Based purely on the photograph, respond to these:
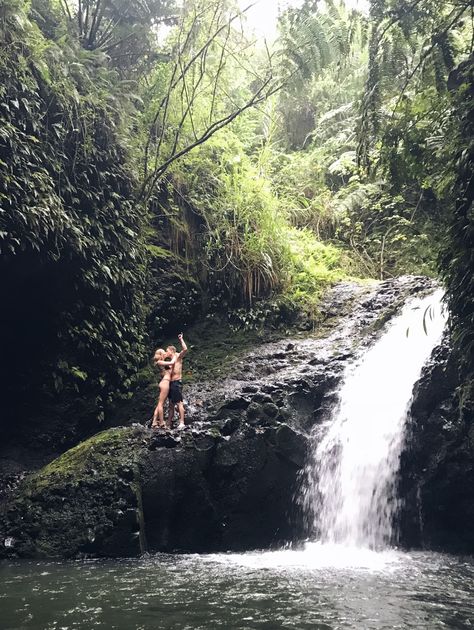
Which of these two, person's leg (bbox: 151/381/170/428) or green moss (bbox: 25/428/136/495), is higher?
person's leg (bbox: 151/381/170/428)

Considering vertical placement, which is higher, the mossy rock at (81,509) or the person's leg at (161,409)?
the person's leg at (161,409)

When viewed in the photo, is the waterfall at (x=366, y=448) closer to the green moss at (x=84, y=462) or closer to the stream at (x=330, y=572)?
the stream at (x=330, y=572)

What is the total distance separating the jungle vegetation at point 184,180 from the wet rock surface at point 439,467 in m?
1.56

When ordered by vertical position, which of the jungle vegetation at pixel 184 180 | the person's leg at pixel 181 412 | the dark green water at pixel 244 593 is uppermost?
the jungle vegetation at pixel 184 180

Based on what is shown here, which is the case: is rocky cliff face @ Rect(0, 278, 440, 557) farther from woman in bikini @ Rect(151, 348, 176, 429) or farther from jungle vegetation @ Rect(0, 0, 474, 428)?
jungle vegetation @ Rect(0, 0, 474, 428)

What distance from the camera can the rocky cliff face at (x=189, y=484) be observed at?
252 inches

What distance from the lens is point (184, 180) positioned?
11281mm

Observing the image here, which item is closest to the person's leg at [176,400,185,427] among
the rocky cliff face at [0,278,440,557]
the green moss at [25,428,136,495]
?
the rocky cliff face at [0,278,440,557]

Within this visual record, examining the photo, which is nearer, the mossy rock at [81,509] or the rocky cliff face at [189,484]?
the mossy rock at [81,509]

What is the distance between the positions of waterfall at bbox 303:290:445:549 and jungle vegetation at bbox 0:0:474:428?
186 centimetres

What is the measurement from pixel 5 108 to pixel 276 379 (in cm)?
523

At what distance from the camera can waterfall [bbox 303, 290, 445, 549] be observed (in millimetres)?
6680

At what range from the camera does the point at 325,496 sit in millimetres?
7055

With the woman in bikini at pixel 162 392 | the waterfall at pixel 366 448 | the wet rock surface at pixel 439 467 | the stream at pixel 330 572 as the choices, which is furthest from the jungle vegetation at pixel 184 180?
the stream at pixel 330 572
